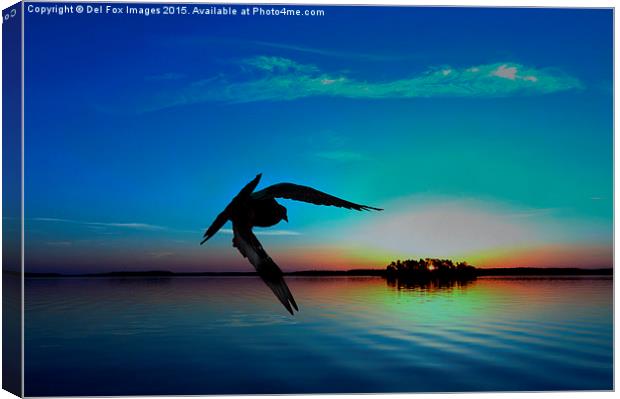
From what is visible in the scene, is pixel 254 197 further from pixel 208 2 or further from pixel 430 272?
pixel 430 272

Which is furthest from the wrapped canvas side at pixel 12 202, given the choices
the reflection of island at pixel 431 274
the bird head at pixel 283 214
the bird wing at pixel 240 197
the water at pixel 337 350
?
the reflection of island at pixel 431 274

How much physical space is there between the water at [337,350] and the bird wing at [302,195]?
2.03 meters

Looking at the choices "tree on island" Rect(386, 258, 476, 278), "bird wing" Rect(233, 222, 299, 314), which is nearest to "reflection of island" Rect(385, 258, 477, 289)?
"tree on island" Rect(386, 258, 476, 278)

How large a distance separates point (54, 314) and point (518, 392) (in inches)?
265

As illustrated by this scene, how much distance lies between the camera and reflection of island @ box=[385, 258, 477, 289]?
8.41m

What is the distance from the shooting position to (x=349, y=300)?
14422mm

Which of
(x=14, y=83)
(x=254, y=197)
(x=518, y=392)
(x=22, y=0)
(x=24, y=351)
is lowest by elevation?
(x=518, y=392)

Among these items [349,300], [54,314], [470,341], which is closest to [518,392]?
[470,341]

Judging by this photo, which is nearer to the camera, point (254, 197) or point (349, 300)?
point (254, 197)

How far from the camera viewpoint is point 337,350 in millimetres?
8086

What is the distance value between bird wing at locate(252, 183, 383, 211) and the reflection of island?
2.74 metres

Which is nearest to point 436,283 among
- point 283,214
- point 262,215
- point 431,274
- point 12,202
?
point 431,274

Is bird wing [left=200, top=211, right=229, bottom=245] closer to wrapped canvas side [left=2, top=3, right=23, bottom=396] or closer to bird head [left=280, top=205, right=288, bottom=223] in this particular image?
bird head [left=280, top=205, right=288, bottom=223]

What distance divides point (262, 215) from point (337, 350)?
306 centimetres
